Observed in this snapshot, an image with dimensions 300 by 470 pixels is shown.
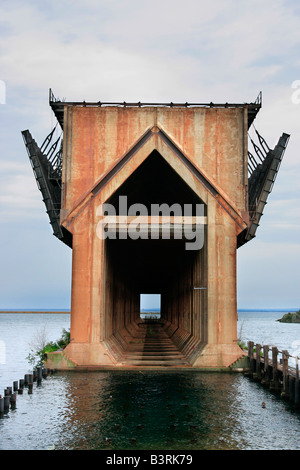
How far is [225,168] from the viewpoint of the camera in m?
27.8

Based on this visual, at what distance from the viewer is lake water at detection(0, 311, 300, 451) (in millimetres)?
13719

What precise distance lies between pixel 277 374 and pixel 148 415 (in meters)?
8.03

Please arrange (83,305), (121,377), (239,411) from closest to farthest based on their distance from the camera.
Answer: (239,411) < (121,377) < (83,305)

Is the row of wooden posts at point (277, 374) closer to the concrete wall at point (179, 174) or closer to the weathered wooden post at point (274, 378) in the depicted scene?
the weathered wooden post at point (274, 378)

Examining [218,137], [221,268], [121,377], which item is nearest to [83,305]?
[121,377]

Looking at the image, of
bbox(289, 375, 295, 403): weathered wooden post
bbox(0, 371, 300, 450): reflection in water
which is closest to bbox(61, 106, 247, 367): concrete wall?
bbox(0, 371, 300, 450): reflection in water

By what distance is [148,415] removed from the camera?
16797mm

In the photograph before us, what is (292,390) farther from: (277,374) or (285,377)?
(277,374)

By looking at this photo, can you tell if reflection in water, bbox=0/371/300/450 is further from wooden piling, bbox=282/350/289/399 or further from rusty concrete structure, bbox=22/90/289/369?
rusty concrete structure, bbox=22/90/289/369

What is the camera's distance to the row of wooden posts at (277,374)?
19.9 metres

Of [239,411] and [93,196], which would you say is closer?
[239,411]

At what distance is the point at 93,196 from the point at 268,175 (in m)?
9.76

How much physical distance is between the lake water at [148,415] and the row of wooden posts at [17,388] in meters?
0.26

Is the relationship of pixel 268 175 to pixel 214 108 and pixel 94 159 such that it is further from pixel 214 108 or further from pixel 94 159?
pixel 94 159
